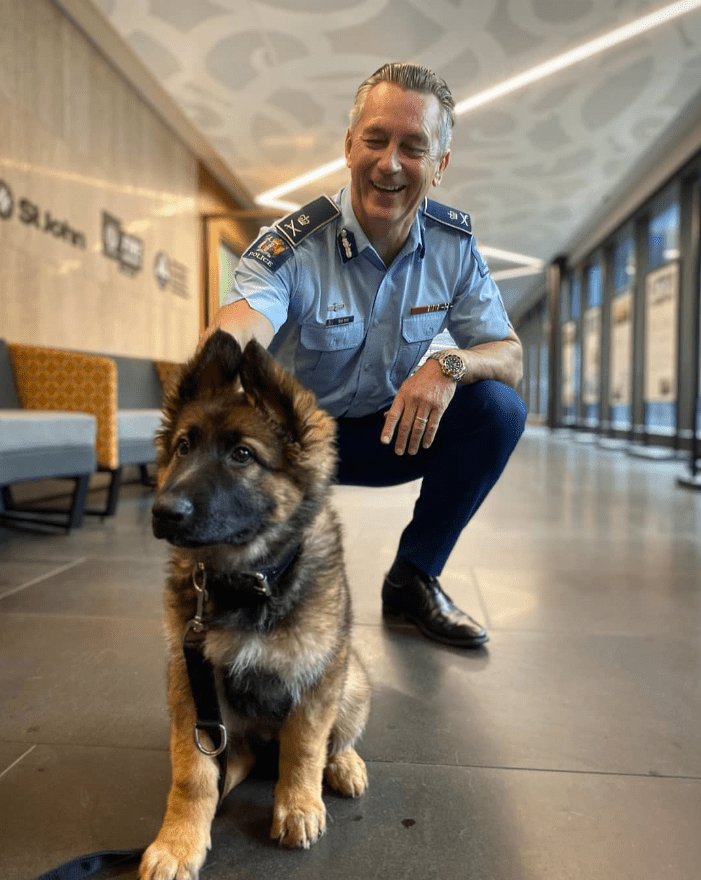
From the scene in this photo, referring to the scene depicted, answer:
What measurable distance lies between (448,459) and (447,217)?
794 mm

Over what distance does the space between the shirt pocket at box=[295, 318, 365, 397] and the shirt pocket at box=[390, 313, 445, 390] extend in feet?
0.47

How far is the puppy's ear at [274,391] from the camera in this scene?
117 cm

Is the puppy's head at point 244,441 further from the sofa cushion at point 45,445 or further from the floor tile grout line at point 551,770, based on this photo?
the sofa cushion at point 45,445

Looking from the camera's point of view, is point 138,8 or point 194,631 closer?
point 194,631

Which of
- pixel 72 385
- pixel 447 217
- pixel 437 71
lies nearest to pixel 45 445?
pixel 72 385

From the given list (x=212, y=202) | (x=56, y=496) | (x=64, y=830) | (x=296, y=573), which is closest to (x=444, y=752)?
(x=296, y=573)

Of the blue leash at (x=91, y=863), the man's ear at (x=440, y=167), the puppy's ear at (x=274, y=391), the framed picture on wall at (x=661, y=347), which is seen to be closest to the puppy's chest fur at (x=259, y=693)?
the blue leash at (x=91, y=863)

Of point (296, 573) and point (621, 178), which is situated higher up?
point (621, 178)

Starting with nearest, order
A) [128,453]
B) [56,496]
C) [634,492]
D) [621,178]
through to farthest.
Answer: [128,453]
[56,496]
[634,492]
[621,178]

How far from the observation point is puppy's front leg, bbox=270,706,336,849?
1107 mm

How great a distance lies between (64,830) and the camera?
3.63ft

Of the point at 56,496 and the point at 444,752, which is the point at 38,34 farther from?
the point at 444,752

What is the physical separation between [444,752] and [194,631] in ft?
2.12

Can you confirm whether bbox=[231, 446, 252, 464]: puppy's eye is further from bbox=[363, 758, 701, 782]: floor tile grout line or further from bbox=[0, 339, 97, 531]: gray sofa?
bbox=[0, 339, 97, 531]: gray sofa
